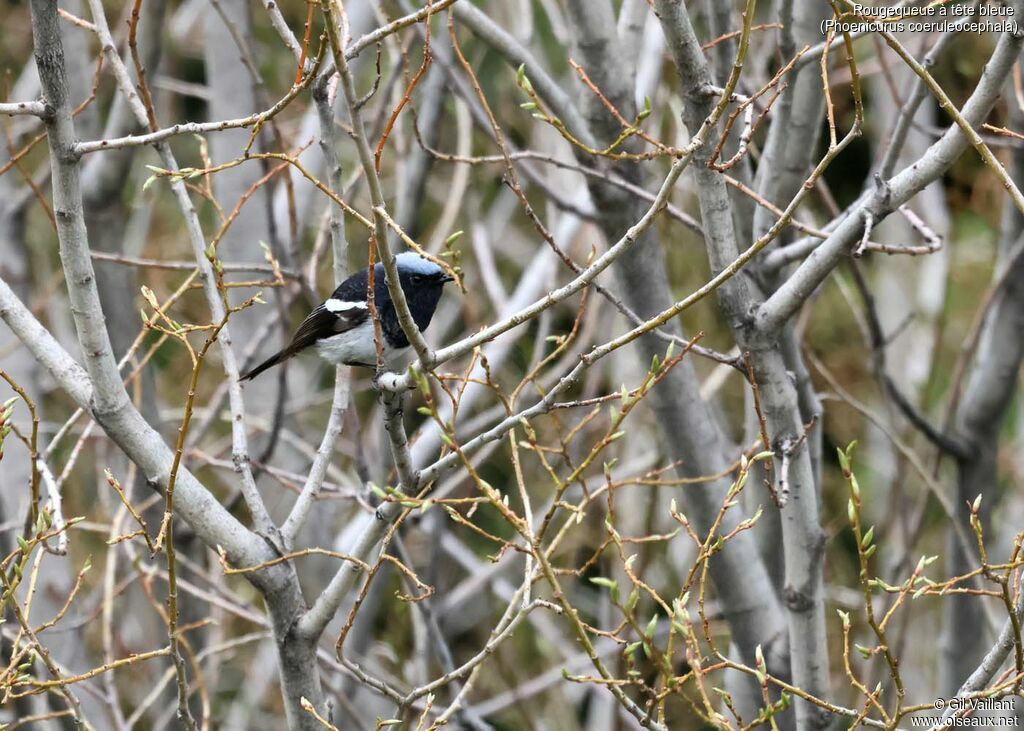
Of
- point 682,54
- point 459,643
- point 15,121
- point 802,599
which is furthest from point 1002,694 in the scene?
point 459,643

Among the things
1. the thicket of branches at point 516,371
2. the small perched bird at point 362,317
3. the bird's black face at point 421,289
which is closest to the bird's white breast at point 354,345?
the small perched bird at point 362,317

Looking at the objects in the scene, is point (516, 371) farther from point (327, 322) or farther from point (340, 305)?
point (340, 305)

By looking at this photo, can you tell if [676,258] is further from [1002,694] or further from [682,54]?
[1002,694]

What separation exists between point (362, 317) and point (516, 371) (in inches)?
155

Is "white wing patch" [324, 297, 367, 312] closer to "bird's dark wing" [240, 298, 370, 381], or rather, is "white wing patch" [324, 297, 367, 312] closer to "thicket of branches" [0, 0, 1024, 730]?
"bird's dark wing" [240, 298, 370, 381]

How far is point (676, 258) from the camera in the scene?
7.65 meters

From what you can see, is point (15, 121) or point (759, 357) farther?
point (15, 121)

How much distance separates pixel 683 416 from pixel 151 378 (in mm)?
2434

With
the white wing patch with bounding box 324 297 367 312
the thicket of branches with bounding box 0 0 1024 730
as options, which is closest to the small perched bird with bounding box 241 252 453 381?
the white wing patch with bounding box 324 297 367 312

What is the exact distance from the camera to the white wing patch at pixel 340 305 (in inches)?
161

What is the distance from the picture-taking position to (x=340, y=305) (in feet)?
13.5

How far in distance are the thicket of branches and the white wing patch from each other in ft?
0.86

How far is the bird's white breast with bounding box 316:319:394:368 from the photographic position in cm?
420

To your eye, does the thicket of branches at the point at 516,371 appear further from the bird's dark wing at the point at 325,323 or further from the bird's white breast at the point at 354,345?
the bird's white breast at the point at 354,345
